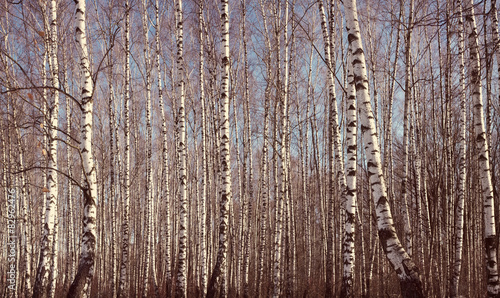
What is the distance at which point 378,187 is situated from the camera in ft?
15.2

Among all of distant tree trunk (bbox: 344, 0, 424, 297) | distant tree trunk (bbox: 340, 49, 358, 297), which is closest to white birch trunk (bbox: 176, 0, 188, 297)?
distant tree trunk (bbox: 340, 49, 358, 297)

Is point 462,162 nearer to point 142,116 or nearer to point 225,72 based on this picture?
point 225,72

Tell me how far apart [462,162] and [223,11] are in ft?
18.4

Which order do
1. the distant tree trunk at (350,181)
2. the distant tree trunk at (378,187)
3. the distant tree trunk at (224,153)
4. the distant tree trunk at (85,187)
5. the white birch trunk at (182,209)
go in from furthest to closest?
the white birch trunk at (182,209)
the distant tree trunk at (224,153)
the distant tree trunk at (350,181)
the distant tree trunk at (85,187)
the distant tree trunk at (378,187)

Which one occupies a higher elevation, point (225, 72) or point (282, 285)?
point (225, 72)

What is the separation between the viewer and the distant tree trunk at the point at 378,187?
166 inches

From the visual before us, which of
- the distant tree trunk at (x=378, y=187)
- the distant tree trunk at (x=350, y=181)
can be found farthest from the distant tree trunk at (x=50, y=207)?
the distant tree trunk at (x=378, y=187)

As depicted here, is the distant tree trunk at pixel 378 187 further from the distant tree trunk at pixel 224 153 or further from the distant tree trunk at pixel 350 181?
the distant tree trunk at pixel 224 153

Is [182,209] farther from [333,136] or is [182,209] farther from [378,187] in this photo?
[378,187]

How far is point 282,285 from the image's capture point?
12.8 m

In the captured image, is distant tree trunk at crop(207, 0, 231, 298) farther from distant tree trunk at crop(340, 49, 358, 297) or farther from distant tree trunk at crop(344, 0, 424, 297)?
distant tree trunk at crop(344, 0, 424, 297)

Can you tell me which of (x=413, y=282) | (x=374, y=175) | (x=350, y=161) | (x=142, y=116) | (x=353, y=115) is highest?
(x=142, y=116)

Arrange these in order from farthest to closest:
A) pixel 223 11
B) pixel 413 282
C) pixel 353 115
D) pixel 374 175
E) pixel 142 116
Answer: pixel 142 116, pixel 223 11, pixel 353 115, pixel 374 175, pixel 413 282

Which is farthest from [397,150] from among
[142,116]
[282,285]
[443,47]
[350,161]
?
[350,161]
